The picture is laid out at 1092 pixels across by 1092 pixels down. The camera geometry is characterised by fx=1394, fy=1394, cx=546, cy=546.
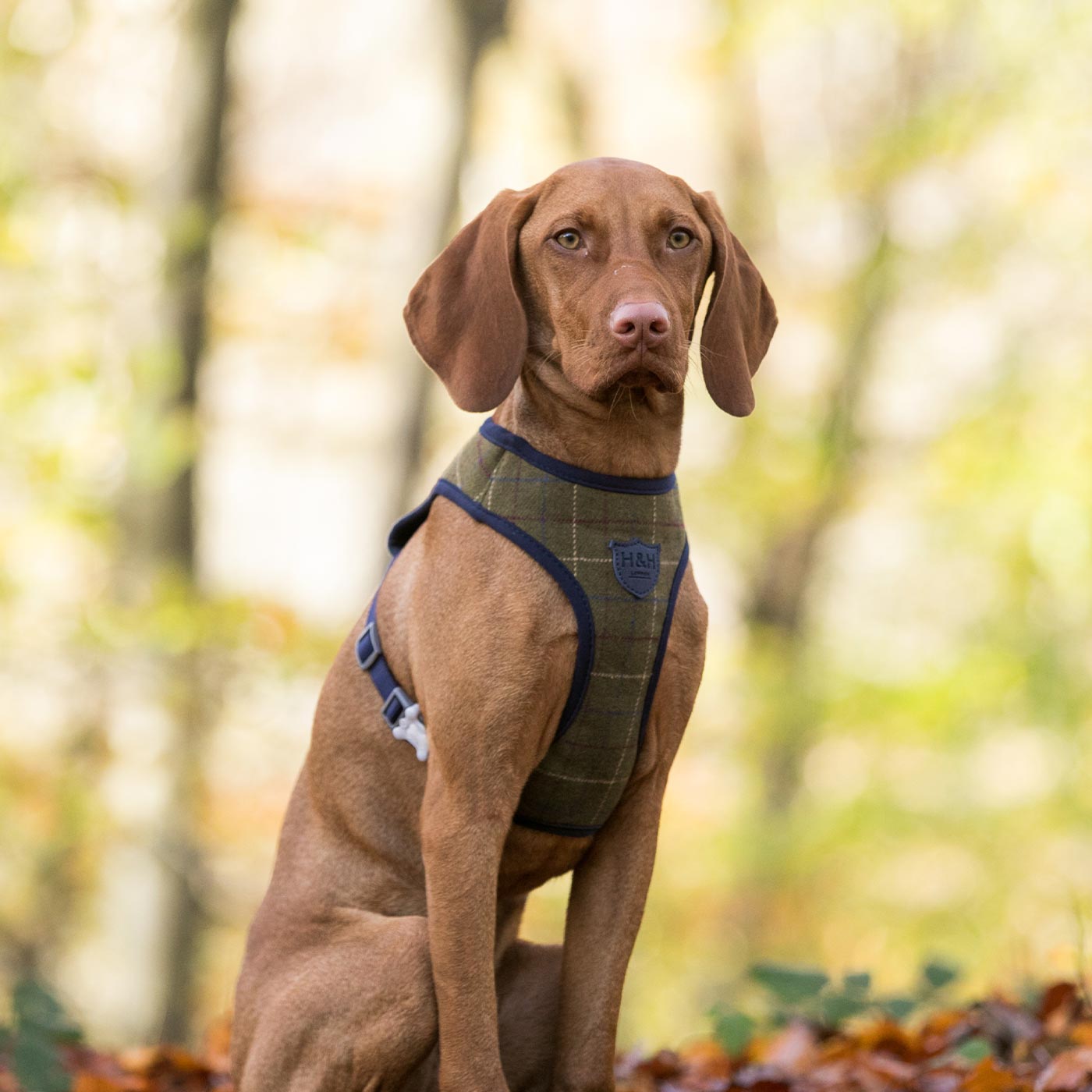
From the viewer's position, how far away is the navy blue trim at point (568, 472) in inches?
113

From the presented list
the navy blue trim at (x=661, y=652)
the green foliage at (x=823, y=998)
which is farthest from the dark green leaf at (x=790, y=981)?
the navy blue trim at (x=661, y=652)

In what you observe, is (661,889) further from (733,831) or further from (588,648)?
(588,648)

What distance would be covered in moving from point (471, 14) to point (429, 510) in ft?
18.6

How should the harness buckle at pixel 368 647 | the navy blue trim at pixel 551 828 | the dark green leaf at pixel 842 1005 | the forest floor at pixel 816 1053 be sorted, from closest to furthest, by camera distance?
the navy blue trim at pixel 551 828 → the harness buckle at pixel 368 647 → the forest floor at pixel 816 1053 → the dark green leaf at pixel 842 1005

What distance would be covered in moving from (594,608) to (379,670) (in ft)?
1.90

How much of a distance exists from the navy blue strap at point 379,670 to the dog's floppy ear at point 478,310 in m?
0.58

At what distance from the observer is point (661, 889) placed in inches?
417

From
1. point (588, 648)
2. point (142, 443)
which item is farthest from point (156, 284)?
point (588, 648)

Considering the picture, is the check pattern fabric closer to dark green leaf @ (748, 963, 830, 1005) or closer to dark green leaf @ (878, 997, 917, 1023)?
dark green leaf @ (748, 963, 830, 1005)

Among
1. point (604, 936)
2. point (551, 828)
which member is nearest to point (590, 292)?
point (551, 828)

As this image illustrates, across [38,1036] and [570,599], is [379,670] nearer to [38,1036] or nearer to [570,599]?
[570,599]

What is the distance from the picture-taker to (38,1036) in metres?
3.32

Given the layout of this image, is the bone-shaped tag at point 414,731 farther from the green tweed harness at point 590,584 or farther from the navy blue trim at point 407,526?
the navy blue trim at point 407,526

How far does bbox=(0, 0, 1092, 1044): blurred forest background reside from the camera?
7012mm
